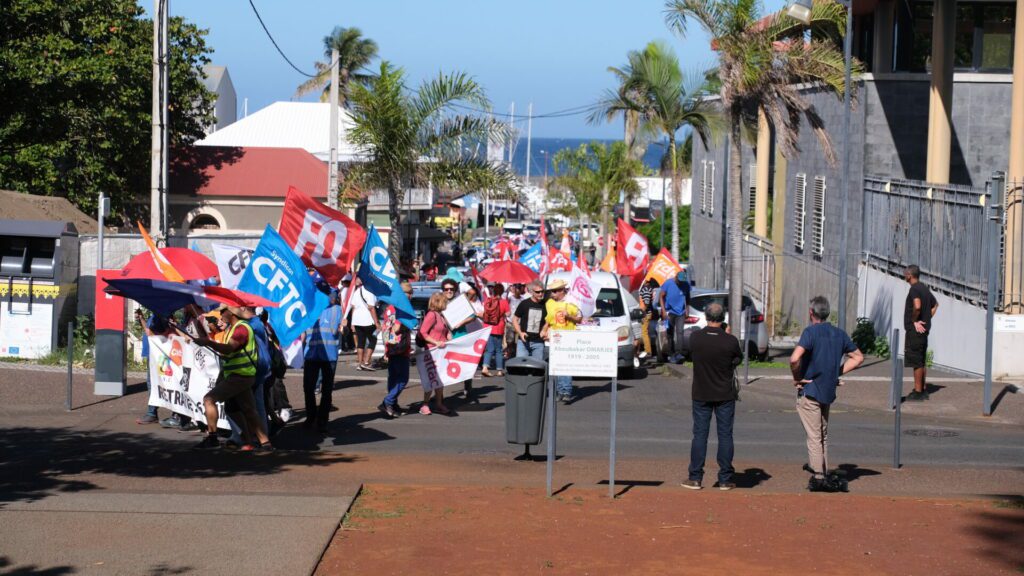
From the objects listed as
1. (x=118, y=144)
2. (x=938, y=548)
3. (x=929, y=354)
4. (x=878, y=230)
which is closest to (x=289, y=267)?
(x=938, y=548)

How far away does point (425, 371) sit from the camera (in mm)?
15453

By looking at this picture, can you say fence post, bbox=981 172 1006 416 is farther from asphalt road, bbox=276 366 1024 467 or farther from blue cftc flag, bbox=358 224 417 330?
blue cftc flag, bbox=358 224 417 330

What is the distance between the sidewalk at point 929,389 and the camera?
54.1 ft

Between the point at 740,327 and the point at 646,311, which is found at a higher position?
the point at 646,311

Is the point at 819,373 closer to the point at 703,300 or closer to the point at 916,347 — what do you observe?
the point at 916,347

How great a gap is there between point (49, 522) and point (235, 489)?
6.46 feet

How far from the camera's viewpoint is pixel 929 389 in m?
18.3

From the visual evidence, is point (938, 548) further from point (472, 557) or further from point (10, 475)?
point (10, 475)

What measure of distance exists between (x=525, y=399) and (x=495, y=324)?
8.00 m

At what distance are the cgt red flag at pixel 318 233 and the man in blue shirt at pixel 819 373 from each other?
19.5 feet

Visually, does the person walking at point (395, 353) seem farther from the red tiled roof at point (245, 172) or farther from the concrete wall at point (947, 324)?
the red tiled roof at point (245, 172)

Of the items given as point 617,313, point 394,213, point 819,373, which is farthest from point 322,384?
point 394,213

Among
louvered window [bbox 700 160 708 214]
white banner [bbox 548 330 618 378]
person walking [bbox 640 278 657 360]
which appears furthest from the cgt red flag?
louvered window [bbox 700 160 708 214]

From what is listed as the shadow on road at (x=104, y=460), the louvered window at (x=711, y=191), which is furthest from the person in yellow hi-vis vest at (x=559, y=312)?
the louvered window at (x=711, y=191)
